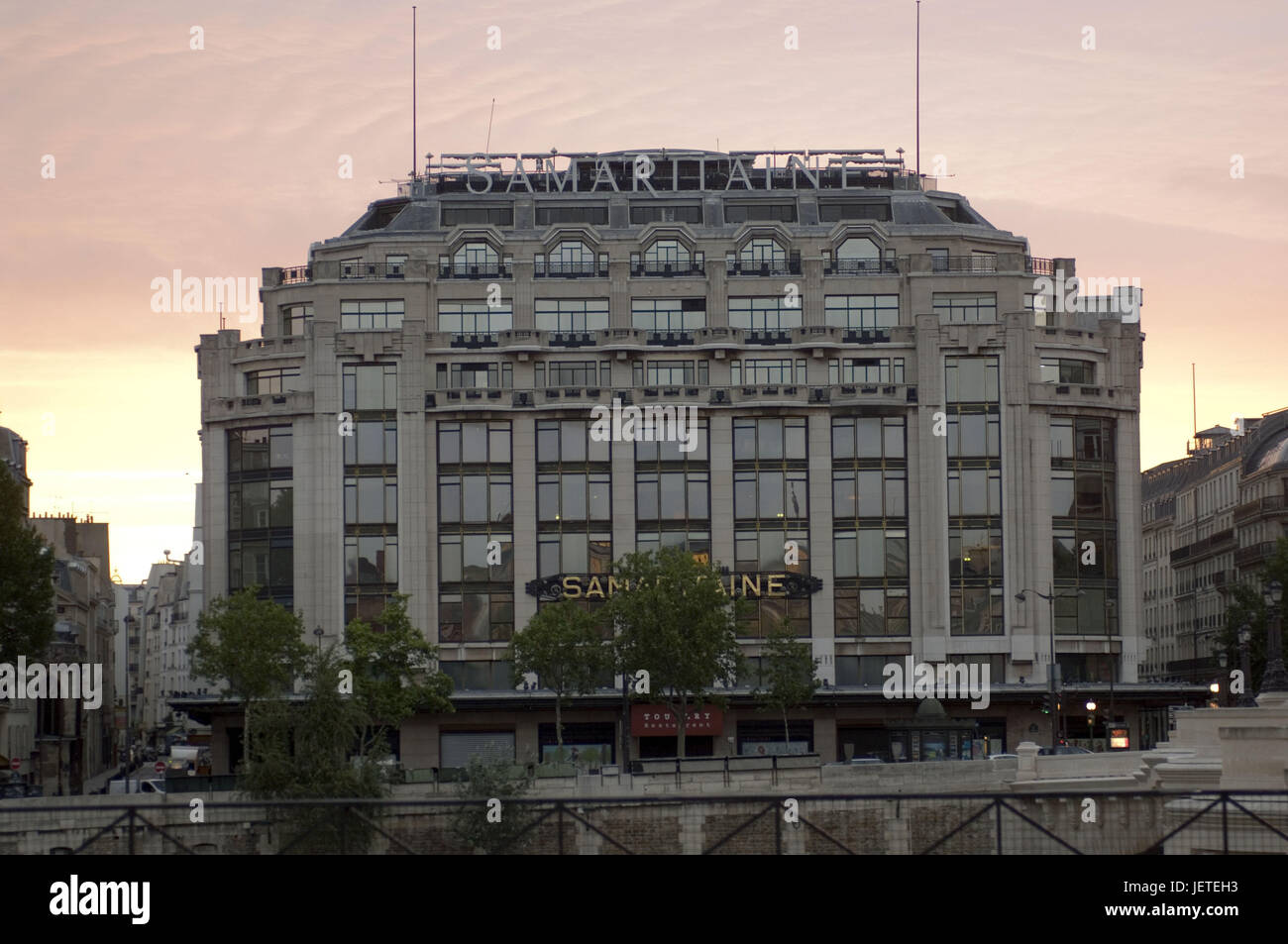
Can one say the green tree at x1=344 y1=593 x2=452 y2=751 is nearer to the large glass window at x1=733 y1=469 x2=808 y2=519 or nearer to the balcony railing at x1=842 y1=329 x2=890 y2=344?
the large glass window at x1=733 y1=469 x2=808 y2=519

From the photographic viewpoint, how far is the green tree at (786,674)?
90438 millimetres

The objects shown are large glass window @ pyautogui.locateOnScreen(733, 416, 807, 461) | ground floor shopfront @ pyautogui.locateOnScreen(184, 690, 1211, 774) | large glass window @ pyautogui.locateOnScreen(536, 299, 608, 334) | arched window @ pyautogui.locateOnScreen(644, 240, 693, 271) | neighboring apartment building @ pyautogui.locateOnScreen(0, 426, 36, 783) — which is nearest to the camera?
ground floor shopfront @ pyautogui.locateOnScreen(184, 690, 1211, 774)

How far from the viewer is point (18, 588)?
254 ft

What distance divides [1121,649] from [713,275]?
25.6 meters

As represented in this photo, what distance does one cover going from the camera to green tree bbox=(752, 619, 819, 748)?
297 ft

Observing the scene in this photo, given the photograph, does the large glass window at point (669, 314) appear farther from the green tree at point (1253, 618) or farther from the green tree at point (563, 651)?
the green tree at point (1253, 618)

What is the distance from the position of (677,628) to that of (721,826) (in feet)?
146

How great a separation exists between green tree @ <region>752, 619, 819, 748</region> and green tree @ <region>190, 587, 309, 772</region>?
19.8 meters

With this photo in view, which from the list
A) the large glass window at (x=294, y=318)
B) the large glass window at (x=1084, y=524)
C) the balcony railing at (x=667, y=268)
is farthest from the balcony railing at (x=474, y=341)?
the large glass window at (x=1084, y=524)

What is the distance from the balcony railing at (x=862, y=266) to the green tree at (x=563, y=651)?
22926 millimetres

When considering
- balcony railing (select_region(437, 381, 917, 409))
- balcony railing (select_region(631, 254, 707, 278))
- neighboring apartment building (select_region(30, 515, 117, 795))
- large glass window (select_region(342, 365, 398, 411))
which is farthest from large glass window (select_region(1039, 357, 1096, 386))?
neighboring apartment building (select_region(30, 515, 117, 795))

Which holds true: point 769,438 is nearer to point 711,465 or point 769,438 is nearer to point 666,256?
point 711,465
